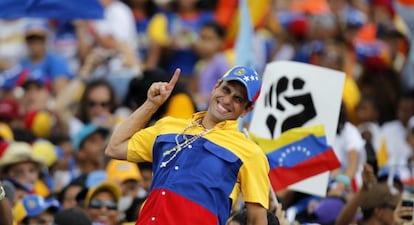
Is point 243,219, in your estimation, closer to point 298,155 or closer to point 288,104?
point 298,155

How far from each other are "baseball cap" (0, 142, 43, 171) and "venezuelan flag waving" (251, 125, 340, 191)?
244 cm

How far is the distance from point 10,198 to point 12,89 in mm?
5456

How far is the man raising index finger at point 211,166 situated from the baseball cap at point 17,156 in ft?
12.3

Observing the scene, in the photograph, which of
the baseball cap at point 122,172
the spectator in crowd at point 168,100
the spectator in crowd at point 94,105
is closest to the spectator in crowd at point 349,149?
the spectator in crowd at point 168,100

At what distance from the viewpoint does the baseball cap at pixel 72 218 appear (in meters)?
11.1

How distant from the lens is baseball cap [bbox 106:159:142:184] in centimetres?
1309

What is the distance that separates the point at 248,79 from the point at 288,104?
2.43 m

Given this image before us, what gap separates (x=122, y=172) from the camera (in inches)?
521

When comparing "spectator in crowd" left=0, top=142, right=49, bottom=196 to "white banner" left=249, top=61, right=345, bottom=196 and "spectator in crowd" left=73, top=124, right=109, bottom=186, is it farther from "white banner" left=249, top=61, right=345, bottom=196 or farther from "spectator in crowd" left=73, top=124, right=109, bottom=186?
"white banner" left=249, top=61, right=345, bottom=196

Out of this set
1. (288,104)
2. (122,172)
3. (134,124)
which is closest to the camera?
(134,124)

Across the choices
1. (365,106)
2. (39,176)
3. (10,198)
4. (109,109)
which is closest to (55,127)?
(109,109)

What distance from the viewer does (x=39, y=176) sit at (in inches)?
533

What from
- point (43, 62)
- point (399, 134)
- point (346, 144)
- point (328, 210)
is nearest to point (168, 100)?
point (328, 210)

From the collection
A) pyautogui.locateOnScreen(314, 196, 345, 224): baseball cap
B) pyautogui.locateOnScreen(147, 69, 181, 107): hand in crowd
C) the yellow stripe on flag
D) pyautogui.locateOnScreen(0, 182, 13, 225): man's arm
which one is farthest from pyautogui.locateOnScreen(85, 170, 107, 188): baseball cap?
pyautogui.locateOnScreen(147, 69, 181, 107): hand in crowd
